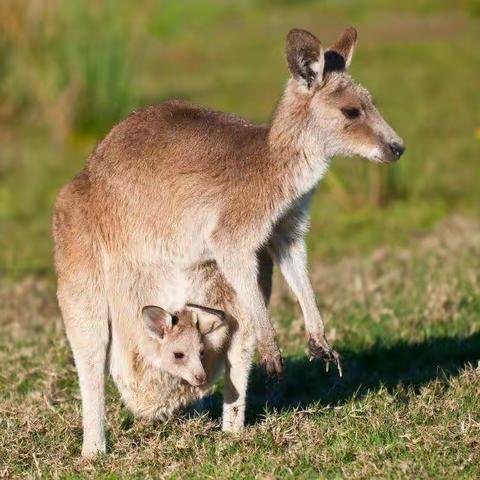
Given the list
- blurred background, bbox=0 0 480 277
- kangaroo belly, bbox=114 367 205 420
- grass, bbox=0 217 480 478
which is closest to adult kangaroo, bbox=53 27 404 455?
kangaroo belly, bbox=114 367 205 420

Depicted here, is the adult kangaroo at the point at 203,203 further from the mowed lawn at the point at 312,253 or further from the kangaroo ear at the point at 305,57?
the mowed lawn at the point at 312,253

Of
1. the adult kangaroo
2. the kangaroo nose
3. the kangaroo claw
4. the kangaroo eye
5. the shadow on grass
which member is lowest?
the shadow on grass

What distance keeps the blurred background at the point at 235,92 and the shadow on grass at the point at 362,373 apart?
2.25m

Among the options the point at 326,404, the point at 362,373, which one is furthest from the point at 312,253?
the point at 326,404

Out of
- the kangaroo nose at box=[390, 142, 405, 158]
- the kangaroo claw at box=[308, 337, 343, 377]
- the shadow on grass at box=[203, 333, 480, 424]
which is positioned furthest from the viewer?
the shadow on grass at box=[203, 333, 480, 424]

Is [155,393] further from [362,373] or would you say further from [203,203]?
[362,373]

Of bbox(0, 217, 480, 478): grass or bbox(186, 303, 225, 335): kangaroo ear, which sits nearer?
bbox(0, 217, 480, 478): grass

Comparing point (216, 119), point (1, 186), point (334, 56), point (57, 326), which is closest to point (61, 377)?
point (57, 326)

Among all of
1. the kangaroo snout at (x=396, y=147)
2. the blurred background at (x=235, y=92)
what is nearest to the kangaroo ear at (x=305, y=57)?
the kangaroo snout at (x=396, y=147)

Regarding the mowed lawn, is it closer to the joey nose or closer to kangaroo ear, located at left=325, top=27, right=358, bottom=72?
the joey nose

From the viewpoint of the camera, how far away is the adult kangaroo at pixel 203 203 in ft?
15.1

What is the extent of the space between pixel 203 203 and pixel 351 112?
684 mm

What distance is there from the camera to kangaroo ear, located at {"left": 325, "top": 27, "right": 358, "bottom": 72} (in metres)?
4.75

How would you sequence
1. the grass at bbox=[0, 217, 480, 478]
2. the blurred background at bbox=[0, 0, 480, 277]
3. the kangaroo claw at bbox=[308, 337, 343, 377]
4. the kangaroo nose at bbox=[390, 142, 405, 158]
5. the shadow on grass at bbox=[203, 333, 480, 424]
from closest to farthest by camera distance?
1. the grass at bbox=[0, 217, 480, 478]
2. the kangaroo nose at bbox=[390, 142, 405, 158]
3. the kangaroo claw at bbox=[308, 337, 343, 377]
4. the shadow on grass at bbox=[203, 333, 480, 424]
5. the blurred background at bbox=[0, 0, 480, 277]
